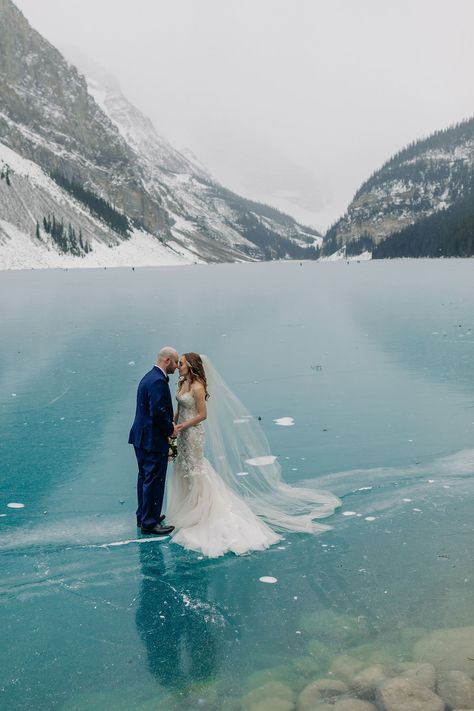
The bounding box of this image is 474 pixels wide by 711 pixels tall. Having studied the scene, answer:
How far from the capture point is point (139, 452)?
9234 mm

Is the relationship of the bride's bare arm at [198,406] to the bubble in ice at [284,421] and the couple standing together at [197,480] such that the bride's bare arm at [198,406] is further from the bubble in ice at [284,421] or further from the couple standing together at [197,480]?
the bubble in ice at [284,421]

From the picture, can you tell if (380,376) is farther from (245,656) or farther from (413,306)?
(413,306)

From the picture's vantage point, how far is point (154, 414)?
8.90m

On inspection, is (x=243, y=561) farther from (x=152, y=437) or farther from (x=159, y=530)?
(x=152, y=437)

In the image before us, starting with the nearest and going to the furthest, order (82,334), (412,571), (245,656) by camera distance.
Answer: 1. (245,656)
2. (412,571)
3. (82,334)

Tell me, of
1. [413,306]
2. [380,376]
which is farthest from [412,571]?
[413,306]

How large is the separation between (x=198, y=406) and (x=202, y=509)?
148 centimetres

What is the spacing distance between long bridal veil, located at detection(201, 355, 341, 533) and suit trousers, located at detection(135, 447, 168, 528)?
926mm

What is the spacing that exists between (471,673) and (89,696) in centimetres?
352

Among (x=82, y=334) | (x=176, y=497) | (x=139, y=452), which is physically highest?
(x=139, y=452)

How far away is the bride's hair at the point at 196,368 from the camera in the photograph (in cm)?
898

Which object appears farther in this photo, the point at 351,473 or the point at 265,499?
the point at 351,473

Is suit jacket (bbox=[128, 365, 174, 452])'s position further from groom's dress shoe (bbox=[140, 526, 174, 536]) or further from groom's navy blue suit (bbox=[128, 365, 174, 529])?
groom's dress shoe (bbox=[140, 526, 174, 536])

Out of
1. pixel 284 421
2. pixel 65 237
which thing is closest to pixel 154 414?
pixel 284 421
